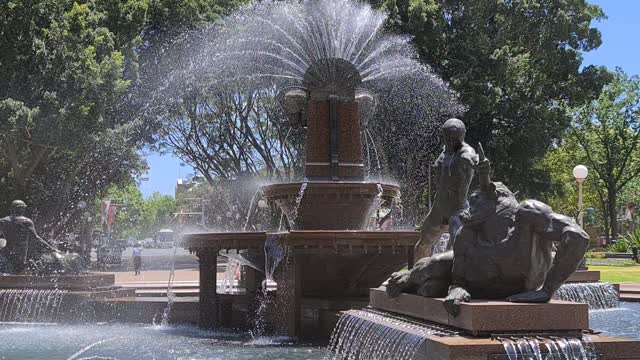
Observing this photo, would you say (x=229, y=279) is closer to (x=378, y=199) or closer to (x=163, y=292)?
(x=163, y=292)

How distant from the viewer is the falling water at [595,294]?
17.0 meters

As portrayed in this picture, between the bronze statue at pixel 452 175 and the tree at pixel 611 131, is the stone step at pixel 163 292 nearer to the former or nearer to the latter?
the bronze statue at pixel 452 175

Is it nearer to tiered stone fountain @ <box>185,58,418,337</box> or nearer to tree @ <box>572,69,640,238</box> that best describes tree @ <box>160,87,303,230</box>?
tiered stone fountain @ <box>185,58,418,337</box>

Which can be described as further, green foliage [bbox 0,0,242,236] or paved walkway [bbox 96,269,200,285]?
paved walkway [bbox 96,269,200,285]

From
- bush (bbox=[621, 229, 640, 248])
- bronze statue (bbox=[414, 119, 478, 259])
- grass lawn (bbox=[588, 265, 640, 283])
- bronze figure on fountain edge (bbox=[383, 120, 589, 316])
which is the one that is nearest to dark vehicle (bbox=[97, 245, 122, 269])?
grass lawn (bbox=[588, 265, 640, 283])

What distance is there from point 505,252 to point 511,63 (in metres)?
26.2

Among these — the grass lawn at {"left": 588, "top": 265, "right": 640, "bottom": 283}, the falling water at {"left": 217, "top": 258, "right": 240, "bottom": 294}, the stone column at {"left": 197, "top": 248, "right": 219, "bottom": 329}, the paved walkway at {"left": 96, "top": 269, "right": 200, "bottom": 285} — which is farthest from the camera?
the paved walkway at {"left": 96, "top": 269, "right": 200, "bottom": 285}

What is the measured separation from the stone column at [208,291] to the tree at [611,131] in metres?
43.7

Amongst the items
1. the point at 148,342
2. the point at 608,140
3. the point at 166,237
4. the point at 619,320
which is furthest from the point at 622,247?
the point at 166,237

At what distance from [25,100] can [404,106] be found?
552 inches

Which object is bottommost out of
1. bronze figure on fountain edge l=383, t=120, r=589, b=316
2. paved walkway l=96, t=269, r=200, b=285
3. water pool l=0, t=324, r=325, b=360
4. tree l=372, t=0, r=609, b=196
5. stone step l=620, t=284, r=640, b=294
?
water pool l=0, t=324, r=325, b=360

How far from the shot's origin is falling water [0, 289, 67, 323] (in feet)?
53.4

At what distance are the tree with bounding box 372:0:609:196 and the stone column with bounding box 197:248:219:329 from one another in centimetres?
1817

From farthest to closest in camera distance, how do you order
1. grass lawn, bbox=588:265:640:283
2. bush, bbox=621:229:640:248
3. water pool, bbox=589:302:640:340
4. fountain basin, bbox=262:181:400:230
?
bush, bbox=621:229:640:248 < grass lawn, bbox=588:265:640:283 < fountain basin, bbox=262:181:400:230 < water pool, bbox=589:302:640:340
